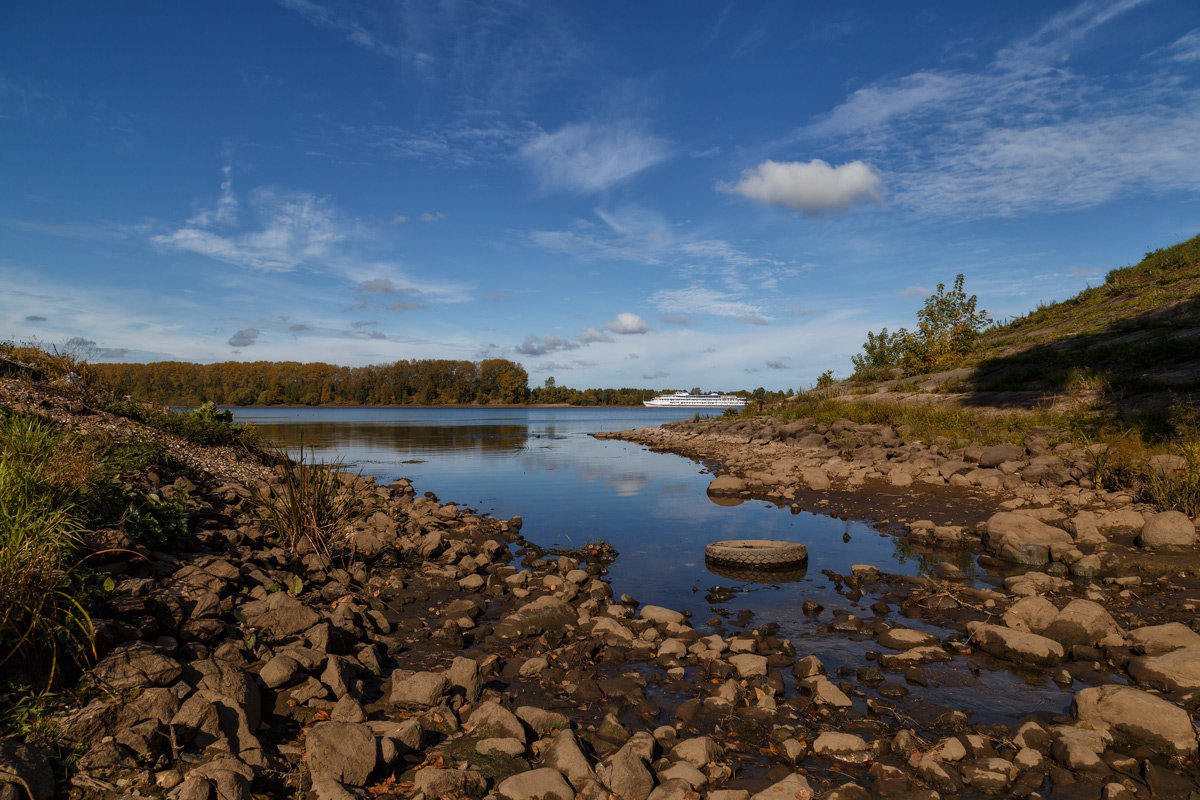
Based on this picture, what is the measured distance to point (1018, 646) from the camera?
6.23m

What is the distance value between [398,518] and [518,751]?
26.7ft

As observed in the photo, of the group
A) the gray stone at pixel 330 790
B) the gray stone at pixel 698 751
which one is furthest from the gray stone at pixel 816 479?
the gray stone at pixel 330 790

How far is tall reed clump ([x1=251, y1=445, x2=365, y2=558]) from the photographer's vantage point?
8.95 metres

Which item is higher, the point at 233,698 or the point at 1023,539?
the point at 233,698

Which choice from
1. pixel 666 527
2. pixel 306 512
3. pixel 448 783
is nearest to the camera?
pixel 448 783

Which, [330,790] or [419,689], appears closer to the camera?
[330,790]

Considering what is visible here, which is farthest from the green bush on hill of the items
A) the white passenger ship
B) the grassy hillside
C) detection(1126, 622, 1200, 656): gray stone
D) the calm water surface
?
the white passenger ship

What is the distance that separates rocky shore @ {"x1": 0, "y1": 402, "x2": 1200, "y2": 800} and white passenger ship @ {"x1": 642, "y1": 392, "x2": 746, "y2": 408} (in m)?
122

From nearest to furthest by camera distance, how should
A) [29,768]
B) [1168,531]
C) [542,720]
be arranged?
1. [29,768]
2. [542,720]
3. [1168,531]

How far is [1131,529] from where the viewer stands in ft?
34.9

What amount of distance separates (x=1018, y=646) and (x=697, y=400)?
130 metres

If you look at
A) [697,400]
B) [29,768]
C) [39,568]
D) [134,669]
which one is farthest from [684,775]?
[697,400]

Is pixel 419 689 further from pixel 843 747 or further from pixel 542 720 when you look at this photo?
pixel 843 747

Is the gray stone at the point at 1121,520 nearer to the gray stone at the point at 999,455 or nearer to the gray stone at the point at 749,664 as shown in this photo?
the gray stone at the point at 999,455
